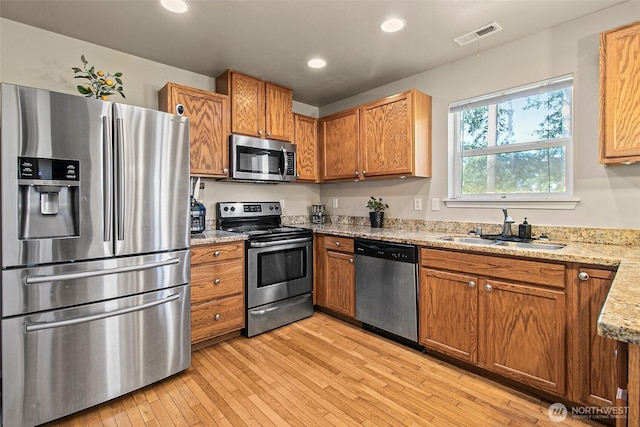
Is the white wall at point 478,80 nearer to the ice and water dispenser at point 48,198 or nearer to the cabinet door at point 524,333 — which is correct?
the cabinet door at point 524,333

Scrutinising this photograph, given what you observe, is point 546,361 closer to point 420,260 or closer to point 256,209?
point 420,260

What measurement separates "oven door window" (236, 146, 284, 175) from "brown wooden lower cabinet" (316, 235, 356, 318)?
0.87m

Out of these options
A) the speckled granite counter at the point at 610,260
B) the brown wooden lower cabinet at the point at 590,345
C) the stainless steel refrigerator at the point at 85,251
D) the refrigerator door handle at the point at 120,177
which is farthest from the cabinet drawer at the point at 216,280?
the brown wooden lower cabinet at the point at 590,345

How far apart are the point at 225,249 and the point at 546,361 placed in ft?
7.67

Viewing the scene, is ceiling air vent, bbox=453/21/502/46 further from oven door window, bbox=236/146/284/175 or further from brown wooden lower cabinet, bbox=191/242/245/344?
brown wooden lower cabinet, bbox=191/242/245/344

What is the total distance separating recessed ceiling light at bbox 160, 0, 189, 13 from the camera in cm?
200

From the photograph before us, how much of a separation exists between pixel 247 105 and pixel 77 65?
1345 millimetres

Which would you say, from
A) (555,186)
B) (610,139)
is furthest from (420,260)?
(610,139)

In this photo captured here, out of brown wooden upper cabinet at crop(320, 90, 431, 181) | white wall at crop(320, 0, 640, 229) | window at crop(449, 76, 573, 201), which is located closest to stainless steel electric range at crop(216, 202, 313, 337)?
brown wooden upper cabinet at crop(320, 90, 431, 181)

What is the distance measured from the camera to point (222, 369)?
2.30 metres

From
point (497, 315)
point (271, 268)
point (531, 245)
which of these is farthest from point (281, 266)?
point (531, 245)

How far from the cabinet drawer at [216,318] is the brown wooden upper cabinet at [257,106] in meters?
1.58

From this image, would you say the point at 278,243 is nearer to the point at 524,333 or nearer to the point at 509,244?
the point at 509,244

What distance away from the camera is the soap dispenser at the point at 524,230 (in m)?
2.35
